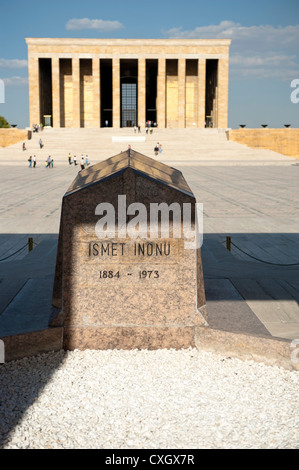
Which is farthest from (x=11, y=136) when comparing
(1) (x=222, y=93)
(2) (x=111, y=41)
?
(1) (x=222, y=93)

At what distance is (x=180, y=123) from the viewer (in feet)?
210

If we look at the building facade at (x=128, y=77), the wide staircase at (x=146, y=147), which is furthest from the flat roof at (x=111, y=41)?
the wide staircase at (x=146, y=147)

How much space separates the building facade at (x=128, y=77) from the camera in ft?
203

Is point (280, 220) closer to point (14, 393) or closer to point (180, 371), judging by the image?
point (180, 371)

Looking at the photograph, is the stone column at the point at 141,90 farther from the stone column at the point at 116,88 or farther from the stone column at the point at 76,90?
the stone column at the point at 76,90

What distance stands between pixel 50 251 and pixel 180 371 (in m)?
5.21

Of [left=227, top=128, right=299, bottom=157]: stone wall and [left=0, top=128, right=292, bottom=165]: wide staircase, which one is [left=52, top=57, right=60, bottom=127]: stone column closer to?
[left=0, top=128, right=292, bottom=165]: wide staircase

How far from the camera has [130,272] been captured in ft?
16.0

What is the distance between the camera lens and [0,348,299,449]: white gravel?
3381 millimetres

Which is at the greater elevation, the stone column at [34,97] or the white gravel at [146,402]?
the stone column at [34,97]

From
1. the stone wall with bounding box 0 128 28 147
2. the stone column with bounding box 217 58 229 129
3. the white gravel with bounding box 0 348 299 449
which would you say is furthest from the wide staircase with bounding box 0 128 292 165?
the white gravel with bounding box 0 348 299 449

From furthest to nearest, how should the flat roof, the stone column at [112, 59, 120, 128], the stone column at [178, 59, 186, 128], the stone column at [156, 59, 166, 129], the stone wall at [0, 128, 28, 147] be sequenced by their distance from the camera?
1. the stone column at [178, 59, 186, 128]
2. the stone column at [156, 59, 166, 129]
3. the stone column at [112, 59, 120, 128]
4. the flat roof
5. the stone wall at [0, 128, 28, 147]

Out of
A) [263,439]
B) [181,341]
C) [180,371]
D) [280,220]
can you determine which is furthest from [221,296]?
[280,220]

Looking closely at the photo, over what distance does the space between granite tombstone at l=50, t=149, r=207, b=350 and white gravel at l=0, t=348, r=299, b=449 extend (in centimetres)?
21
